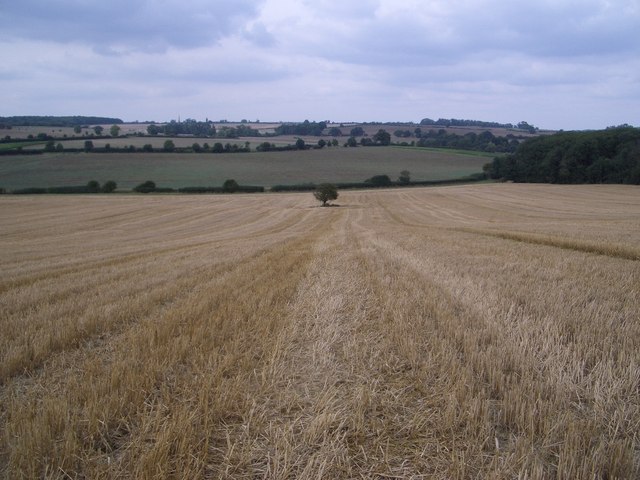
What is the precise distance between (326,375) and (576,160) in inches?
3693

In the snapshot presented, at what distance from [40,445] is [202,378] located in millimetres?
1397

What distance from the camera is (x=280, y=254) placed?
13.0 metres

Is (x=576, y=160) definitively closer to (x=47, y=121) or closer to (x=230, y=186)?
(x=230, y=186)

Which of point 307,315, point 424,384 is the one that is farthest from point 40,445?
point 307,315

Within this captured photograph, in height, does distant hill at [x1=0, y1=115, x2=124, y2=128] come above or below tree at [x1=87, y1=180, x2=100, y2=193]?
above

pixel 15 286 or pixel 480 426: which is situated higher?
pixel 480 426

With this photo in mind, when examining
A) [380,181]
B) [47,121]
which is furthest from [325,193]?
[47,121]

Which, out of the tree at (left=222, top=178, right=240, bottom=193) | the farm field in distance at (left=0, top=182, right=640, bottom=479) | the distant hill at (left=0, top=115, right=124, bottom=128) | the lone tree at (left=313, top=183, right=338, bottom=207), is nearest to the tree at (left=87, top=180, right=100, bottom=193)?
the tree at (left=222, top=178, right=240, bottom=193)

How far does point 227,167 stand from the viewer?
94.9 m

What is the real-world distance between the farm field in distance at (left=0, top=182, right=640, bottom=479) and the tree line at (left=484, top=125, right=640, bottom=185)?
83.6m

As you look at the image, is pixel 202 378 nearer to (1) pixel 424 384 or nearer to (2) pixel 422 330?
(1) pixel 424 384

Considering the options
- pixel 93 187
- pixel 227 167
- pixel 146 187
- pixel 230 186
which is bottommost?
pixel 93 187

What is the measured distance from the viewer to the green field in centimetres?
7981

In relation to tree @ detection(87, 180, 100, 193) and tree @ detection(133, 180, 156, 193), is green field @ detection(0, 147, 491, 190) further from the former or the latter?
tree @ detection(87, 180, 100, 193)
